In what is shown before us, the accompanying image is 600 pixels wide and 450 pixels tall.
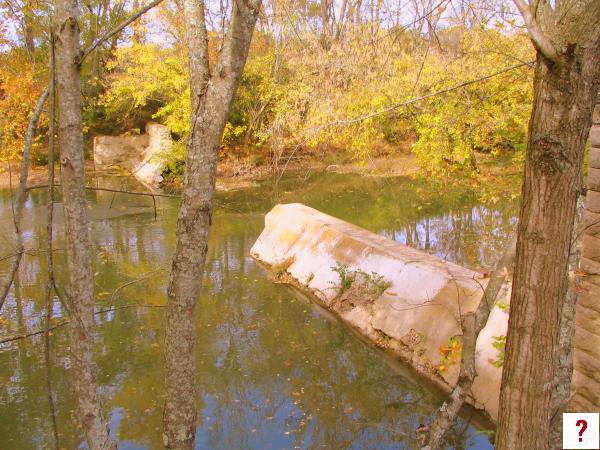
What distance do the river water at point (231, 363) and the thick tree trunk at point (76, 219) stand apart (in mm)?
445

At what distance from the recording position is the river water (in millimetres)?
6629

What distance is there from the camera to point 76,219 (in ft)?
10.7

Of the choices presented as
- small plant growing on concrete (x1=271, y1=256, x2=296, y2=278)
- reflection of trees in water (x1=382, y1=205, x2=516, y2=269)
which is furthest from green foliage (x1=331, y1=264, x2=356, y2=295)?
reflection of trees in water (x1=382, y1=205, x2=516, y2=269)

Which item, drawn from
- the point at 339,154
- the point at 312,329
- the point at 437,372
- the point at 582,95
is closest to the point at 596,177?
the point at 582,95

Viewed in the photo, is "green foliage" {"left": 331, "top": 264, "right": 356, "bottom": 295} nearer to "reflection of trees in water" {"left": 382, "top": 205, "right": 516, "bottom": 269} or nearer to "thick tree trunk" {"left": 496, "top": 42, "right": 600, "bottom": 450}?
"reflection of trees in water" {"left": 382, "top": 205, "right": 516, "bottom": 269}

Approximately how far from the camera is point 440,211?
1702 centimetres

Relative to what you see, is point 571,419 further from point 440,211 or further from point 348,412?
point 440,211

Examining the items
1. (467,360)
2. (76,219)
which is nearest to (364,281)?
(467,360)

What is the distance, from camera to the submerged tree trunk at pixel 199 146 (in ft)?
11.1

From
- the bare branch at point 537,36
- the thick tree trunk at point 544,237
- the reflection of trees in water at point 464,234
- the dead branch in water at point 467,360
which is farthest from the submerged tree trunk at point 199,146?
the reflection of trees in water at point 464,234

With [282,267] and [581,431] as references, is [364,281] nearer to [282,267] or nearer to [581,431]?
[282,267]

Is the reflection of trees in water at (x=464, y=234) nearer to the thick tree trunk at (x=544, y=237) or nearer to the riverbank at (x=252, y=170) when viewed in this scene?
the riverbank at (x=252, y=170)

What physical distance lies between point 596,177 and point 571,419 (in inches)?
78.4

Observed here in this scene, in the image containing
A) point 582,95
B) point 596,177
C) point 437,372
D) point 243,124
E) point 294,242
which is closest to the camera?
point 582,95
